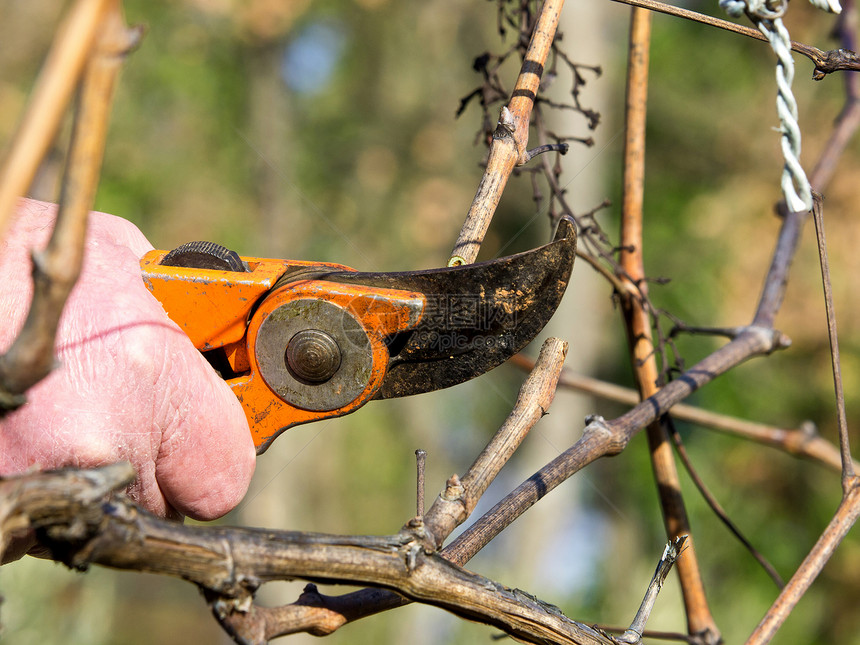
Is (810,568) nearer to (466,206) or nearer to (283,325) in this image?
(283,325)

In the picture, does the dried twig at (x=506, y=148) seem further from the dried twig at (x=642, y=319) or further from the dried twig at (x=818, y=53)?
the dried twig at (x=642, y=319)

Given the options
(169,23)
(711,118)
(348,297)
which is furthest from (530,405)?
(169,23)

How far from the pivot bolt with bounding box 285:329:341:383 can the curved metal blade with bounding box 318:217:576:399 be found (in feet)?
0.26

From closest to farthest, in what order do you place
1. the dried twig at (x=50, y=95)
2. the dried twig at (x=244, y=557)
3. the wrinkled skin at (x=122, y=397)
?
the dried twig at (x=50, y=95), the dried twig at (x=244, y=557), the wrinkled skin at (x=122, y=397)

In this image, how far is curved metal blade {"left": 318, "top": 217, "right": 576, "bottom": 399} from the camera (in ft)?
3.17

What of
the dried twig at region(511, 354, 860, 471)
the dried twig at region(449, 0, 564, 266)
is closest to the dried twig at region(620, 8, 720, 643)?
the dried twig at region(511, 354, 860, 471)

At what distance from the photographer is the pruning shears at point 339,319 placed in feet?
3.23

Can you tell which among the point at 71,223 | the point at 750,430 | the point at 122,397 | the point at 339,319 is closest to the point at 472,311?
the point at 339,319

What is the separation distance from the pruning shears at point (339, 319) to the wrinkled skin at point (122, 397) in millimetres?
65

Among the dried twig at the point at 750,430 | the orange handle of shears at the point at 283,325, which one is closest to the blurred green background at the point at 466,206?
the dried twig at the point at 750,430

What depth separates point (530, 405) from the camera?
970 millimetres

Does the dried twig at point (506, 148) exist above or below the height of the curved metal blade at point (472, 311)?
above

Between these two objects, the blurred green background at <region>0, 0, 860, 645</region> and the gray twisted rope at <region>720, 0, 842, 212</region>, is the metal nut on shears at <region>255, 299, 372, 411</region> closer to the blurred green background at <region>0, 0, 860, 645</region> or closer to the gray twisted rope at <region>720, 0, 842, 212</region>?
the gray twisted rope at <region>720, 0, 842, 212</region>

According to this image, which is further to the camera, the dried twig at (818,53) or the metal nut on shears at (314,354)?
the metal nut on shears at (314,354)
